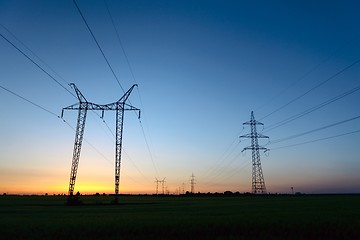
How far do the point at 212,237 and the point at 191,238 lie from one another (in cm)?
117

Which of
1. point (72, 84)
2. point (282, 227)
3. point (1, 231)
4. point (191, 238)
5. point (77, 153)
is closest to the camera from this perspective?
point (191, 238)

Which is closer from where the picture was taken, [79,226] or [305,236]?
[305,236]

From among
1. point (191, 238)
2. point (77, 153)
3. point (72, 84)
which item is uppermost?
point (72, 84)

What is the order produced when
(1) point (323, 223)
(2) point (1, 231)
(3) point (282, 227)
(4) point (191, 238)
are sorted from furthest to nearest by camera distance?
(1) point (323, 223) → (3) point (282, 227) → (2) point (1, 231) → (4) point (191, 238)

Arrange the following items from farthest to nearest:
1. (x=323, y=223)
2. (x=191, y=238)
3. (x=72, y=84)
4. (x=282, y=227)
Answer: (x=72, y=84) → (x=323, y=223) → (x=282, y=227) → (x=191, y=238)

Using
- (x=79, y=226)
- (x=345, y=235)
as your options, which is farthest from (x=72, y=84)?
(x=345, y=235)

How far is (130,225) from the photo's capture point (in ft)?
72.6

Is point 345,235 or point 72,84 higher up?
point 72,84

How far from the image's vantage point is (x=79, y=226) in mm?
21906

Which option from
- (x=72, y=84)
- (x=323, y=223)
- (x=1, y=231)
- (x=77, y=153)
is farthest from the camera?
(x=77, y=153)

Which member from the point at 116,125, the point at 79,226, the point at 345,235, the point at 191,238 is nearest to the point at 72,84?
the point at 116,125

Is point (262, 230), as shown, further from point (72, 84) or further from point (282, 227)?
point (72, 84)

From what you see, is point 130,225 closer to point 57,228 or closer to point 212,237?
point 57,228

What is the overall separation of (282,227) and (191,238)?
7.00 metres
